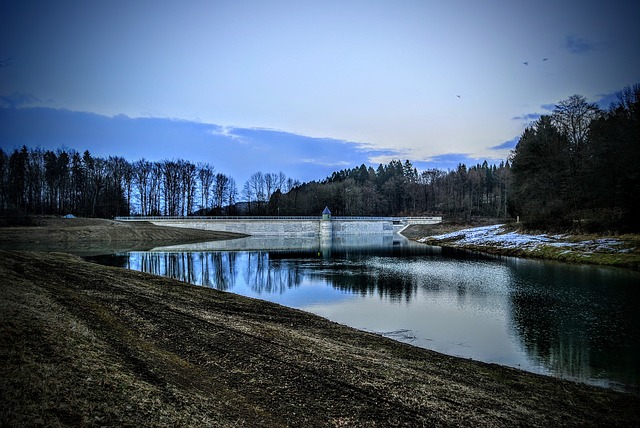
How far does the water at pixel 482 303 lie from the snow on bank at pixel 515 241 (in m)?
5.85

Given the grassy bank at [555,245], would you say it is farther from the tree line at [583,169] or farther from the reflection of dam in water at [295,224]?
the reflection of dam in water at [295,224]

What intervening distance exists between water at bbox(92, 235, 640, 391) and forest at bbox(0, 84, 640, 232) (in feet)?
54.8

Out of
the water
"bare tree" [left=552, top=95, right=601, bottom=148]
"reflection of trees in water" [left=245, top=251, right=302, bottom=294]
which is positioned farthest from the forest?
"reflection of trees in water" [left=245, top=251, right=302, bottom=294]

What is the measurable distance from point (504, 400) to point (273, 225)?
8645 cm

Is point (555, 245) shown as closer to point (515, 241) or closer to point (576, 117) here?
point (515, 241)

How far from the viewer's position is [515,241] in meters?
51.5

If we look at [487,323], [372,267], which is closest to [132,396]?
[487,323]

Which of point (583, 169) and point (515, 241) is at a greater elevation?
point (583, 169)

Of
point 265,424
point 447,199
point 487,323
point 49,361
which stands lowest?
point 487,323

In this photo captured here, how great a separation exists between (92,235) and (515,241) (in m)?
65.2

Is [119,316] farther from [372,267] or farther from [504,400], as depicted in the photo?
[372,267]

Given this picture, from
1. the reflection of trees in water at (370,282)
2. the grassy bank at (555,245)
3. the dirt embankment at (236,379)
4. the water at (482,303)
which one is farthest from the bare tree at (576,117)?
the dirt embankment at (236,379)

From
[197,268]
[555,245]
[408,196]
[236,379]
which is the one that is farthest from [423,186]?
[236,379]

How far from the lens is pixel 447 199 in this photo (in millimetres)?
136375
